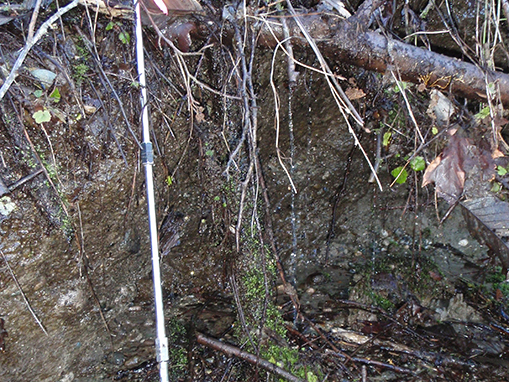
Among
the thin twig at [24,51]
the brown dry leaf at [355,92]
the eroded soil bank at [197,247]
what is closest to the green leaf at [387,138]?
the eroded soil bank at [197,247]

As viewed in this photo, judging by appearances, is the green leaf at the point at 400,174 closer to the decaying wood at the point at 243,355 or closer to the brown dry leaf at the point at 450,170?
the brown dry leaf at the point at 450,170

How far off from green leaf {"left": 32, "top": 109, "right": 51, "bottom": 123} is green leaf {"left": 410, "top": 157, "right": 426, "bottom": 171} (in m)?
2.51

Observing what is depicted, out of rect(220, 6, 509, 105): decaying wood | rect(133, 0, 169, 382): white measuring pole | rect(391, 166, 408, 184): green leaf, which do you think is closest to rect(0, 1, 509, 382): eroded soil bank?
rect(391, 166, 408, 184): green leaf

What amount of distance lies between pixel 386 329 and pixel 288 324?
74 cm

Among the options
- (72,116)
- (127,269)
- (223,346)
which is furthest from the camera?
(127,269)

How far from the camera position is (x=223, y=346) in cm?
235

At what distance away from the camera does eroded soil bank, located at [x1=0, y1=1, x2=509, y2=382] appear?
87.4 inches

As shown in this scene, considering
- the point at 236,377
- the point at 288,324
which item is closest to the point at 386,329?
the point at 288,324

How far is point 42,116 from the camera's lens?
81.4 inches

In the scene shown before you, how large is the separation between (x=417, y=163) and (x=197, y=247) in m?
1.93

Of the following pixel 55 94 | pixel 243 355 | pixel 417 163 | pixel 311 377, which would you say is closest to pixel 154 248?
pixel 243 355

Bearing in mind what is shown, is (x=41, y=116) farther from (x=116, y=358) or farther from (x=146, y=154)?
(x=116, y=358)

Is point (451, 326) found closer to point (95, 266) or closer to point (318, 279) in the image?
point (318, 279)

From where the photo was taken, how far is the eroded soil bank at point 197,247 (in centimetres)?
222
